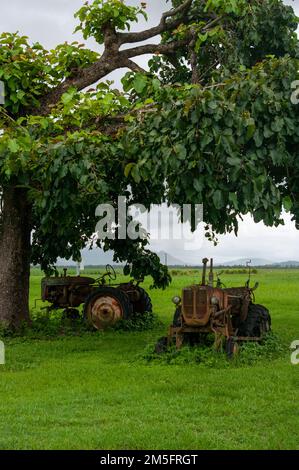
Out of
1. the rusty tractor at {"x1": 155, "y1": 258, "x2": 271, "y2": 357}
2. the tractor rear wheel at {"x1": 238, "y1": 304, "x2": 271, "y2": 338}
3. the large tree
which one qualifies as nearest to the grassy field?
the rusty tractor at {"x1": 155, "y1": 258, "x2": 271, "y2": 357}

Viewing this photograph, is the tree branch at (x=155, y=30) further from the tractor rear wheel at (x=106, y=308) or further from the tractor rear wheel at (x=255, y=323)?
the tractor rear wheel at (x=255, y=323)

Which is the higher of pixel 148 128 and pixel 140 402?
pixel 148 128

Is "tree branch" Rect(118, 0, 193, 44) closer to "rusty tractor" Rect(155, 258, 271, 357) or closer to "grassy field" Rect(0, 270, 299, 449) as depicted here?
"rusty tractor" Rect(155, 258, 271, 357)

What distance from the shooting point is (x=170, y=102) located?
12.3 metres

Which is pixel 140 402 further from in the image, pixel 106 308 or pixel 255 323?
pixel 106 308

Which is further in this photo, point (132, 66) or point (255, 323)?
point (132, 66)

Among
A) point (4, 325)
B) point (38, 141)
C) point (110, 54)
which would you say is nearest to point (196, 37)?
point (110, 54)

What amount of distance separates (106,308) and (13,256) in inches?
113

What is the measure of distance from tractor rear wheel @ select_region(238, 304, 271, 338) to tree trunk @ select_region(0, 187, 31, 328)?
6.04 m

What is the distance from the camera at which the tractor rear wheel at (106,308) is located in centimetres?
1812

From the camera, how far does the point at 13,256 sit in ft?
56.6

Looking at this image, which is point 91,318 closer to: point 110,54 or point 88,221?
point 88,221

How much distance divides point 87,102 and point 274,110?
4941mm

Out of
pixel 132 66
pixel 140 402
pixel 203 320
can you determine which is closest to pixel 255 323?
pixel 203 320
